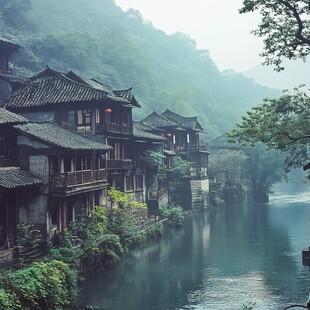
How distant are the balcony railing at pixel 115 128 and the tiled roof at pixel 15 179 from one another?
13.5 meters

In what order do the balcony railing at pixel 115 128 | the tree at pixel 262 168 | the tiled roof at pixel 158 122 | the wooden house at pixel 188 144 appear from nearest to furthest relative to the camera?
the balcony railing at pixel 115 128
the wooden house at pixel 188 144
the tiled roof at pixel 158 122
the tree at pixel 262 168

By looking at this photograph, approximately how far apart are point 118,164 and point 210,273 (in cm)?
1800

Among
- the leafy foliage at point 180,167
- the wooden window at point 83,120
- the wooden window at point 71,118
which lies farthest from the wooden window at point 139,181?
the leafy foliage at point 180,167

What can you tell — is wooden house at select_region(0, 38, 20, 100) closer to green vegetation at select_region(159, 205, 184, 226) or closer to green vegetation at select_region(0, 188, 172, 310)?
green vegetation at select_region(0, 188, 172, 310)

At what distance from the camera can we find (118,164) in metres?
46.2

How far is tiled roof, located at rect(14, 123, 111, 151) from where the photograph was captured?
31078mm

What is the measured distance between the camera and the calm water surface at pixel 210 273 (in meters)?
25.6

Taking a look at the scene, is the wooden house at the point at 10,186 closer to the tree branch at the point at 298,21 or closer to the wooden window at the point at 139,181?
the tree branch at the point at 298,21

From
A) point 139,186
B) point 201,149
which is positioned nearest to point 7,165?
point 139,186

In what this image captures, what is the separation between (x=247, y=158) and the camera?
86.2m

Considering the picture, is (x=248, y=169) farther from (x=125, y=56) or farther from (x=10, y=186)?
(x=10, y=186)

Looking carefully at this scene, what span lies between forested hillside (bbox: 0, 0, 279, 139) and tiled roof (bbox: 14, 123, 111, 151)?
4884cm

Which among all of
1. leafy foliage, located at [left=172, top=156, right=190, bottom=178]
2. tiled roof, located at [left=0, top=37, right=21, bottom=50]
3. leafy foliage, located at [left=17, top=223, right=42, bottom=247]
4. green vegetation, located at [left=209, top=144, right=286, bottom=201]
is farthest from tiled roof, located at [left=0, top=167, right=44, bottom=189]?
green vegetation, located at [left=209, top=144, right=286, bottom=201]

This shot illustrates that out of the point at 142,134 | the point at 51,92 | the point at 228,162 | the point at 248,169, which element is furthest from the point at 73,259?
the point at 248,169
